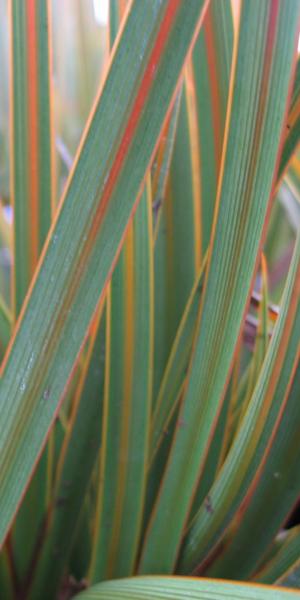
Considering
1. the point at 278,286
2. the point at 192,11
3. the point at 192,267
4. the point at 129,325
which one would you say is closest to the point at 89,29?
the point at 278,286

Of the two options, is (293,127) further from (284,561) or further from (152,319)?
(284,561)

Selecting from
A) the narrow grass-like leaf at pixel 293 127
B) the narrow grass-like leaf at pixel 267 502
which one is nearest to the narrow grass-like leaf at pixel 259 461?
the narrow grass-like leaf at pixel 267 502

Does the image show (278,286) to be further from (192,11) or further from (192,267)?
(192,11)

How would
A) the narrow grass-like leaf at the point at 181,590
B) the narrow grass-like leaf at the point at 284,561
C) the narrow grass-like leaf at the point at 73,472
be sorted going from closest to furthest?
1. the narrow grass-like leaf at the point at 181,590
2. the narrow grass-like leaf at the point at 284,561
3. the narrow grass-like leaf at the point at 73,472

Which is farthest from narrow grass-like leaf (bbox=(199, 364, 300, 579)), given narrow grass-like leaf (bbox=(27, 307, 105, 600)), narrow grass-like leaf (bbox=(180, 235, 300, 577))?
narrow grass-like leaf (bbox=(27, 307, 105, 600))

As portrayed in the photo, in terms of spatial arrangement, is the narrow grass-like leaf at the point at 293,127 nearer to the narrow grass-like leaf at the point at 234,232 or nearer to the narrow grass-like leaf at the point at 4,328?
the narrow grass-like leaf at the point at 234,232

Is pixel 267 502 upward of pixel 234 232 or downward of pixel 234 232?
downward

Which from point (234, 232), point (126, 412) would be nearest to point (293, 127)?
point (234, 232)
